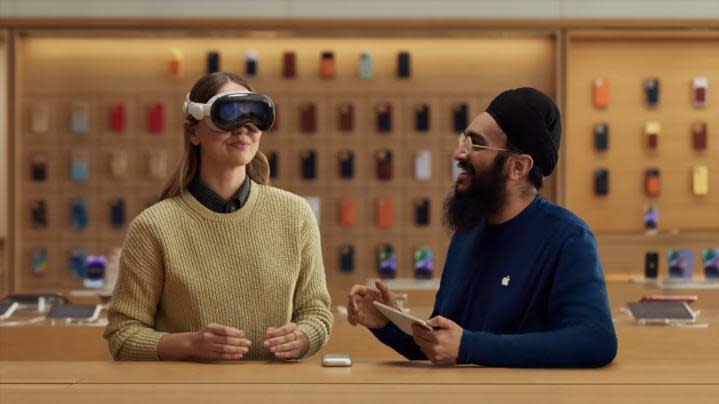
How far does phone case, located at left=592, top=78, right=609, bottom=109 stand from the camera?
896cm

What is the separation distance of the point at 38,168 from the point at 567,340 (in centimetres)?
707

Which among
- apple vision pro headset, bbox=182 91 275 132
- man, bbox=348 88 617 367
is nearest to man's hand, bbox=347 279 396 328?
man, bbox=348 88 617 367

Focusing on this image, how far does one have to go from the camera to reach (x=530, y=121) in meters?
2.64

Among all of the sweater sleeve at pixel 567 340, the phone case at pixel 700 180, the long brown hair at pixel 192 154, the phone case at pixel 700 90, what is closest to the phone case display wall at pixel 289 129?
the phone case at pixel 700 90

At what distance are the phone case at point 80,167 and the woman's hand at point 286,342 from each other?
21.0 ft

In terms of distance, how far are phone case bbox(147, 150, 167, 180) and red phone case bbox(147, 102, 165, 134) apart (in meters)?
0.17

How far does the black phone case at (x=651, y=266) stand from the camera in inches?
278

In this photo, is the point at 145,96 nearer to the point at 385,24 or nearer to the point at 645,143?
the point at 385,24

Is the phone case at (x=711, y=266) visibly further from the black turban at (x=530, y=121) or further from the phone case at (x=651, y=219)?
the black turban at (x=530, y=121)

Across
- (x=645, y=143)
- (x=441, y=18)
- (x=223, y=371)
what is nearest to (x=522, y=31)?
(x=441, y=18)

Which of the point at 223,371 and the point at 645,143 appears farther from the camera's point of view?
the point at 645,143

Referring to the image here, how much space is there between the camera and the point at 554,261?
2572mm

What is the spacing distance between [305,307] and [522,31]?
19.4 feet

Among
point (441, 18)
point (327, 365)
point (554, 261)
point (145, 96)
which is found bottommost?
point (327, 365)
